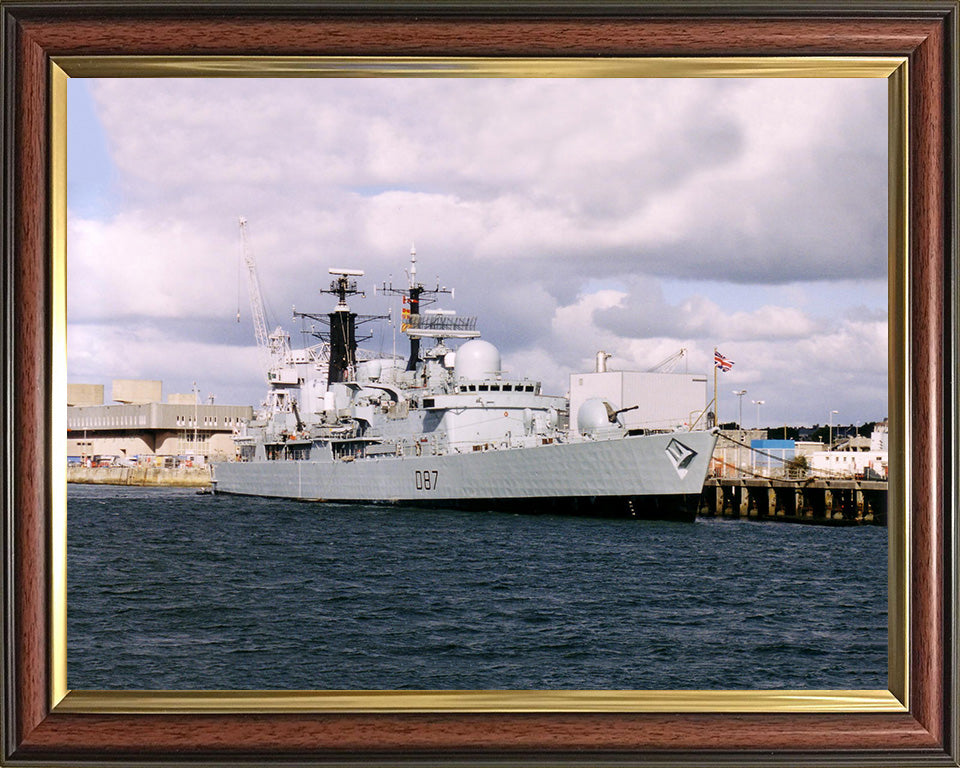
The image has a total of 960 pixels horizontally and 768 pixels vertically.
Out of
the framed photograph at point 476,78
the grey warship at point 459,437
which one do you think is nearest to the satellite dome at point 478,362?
the grey warship at point 459,437

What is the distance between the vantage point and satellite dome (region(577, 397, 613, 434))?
97.2 ft

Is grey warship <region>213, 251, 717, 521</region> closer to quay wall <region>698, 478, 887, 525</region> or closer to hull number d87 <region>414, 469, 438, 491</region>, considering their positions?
hull number d87 <region>414, 469, 438, 491</region>

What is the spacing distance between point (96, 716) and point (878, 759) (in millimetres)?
3247

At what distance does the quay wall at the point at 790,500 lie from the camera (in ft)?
102

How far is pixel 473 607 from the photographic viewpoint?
13.6 meters

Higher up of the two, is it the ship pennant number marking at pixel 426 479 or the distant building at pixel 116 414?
the distant building at pixel 116 414

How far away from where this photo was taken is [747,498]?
3606 cm

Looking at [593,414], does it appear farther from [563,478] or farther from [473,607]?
[473,607]

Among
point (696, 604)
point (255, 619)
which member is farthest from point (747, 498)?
point (255, 619)

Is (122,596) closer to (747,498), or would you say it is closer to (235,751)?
(235,751)

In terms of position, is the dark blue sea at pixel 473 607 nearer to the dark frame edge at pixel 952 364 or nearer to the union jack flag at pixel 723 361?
the dark frame edge at pixel 952 364

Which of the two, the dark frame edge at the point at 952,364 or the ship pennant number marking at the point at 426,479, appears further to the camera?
the ship pennant number marking at the point at 426,479

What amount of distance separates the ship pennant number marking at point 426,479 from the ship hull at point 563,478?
37 millimetres

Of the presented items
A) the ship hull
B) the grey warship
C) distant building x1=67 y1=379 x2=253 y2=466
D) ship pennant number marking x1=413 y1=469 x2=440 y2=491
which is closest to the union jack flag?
distant building x1=67 y1=379 x2=253 y2=466
